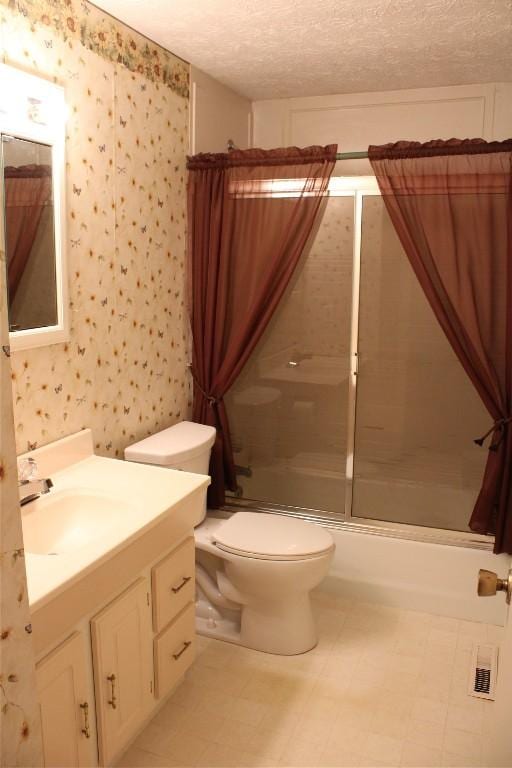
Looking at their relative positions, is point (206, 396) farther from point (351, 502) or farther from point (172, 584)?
point (172, 584)

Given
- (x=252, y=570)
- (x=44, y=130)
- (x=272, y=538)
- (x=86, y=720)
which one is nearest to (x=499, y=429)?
(x=272, y=538)

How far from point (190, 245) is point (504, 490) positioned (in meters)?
1.75

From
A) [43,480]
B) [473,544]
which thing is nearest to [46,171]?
[43,480]

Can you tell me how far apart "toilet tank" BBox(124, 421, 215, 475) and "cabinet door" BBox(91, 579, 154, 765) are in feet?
2.24

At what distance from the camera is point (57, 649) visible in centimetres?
168

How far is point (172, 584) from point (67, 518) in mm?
400

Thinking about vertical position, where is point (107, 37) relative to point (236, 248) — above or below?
above

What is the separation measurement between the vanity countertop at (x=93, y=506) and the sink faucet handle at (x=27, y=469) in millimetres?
76

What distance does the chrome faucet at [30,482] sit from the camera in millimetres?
2021

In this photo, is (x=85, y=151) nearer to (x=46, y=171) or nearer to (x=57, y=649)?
(x=46, y=171)

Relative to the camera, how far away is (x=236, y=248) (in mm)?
3156

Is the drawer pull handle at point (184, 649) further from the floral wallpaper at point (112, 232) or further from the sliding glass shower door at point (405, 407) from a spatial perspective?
the sliding glass shower door at point (405, 407)

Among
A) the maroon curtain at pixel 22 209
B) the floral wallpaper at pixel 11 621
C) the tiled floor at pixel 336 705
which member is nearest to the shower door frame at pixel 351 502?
the tiled floor at pixel 336 705

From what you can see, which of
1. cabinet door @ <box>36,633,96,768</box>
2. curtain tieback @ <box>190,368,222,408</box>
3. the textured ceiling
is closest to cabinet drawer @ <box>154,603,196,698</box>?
cabinet door @ <box>36,633,96,768</box>
